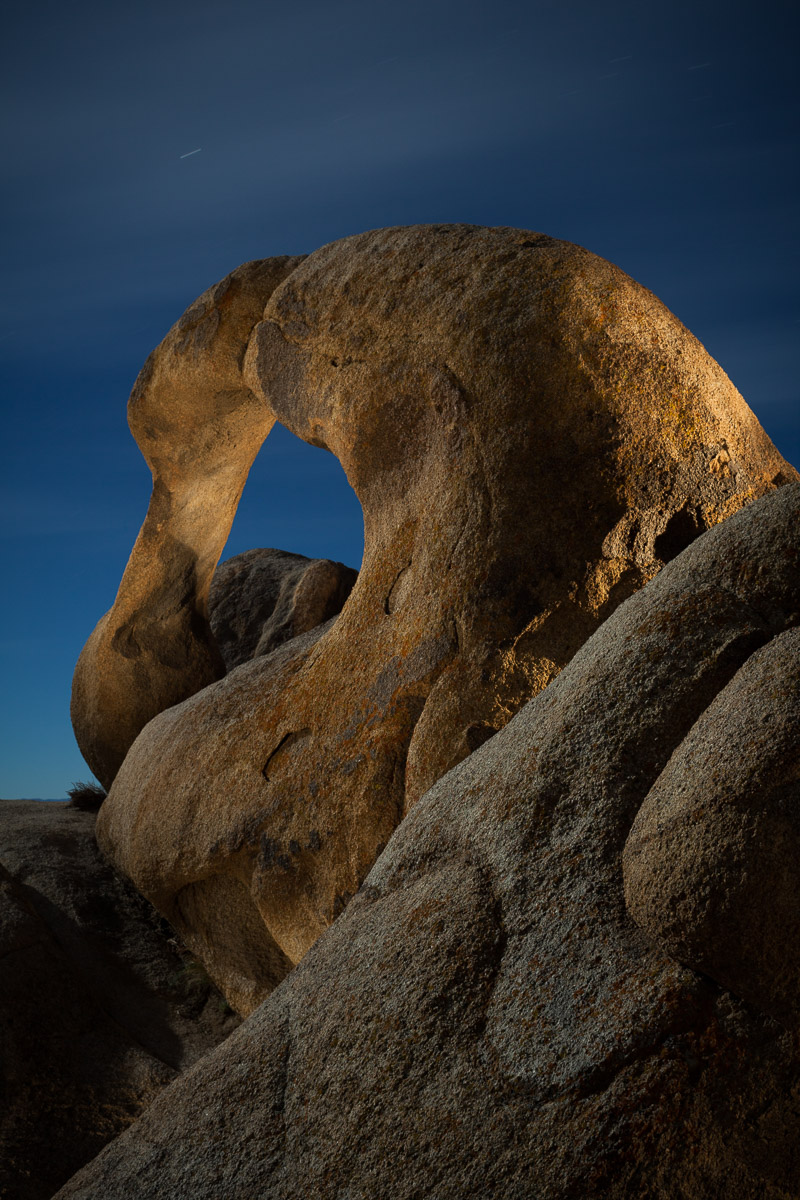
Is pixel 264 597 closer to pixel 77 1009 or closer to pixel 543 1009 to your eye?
pixel 77 1009

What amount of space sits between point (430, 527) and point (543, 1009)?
2.16 m

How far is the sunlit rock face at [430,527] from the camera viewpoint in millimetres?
3574

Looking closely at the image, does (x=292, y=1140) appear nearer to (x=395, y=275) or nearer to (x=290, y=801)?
(x=290, y=801)

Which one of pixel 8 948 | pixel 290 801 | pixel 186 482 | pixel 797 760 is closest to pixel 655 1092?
pixel 797 760

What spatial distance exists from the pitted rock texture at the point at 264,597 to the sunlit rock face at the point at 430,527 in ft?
6.29

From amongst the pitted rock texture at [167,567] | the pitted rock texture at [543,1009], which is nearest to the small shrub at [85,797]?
the pitted rock texture at [167,567]

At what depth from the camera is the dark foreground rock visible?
10.9ft

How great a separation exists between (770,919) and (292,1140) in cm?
113

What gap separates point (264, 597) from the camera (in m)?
7.93

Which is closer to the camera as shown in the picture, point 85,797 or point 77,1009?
point 77,1009

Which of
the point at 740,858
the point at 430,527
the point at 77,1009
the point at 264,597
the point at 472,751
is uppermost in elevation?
the point at 264,597

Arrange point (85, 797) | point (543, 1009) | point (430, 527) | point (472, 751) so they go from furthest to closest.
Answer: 1. point (85, 797)
2. point (430, 527)
3. point (472, 751)
4. point (543, 1009)

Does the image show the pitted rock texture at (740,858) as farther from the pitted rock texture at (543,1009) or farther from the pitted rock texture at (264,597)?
the pitted rock texture at (264,597)

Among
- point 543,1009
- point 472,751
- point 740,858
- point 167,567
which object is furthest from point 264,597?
point 740,858
